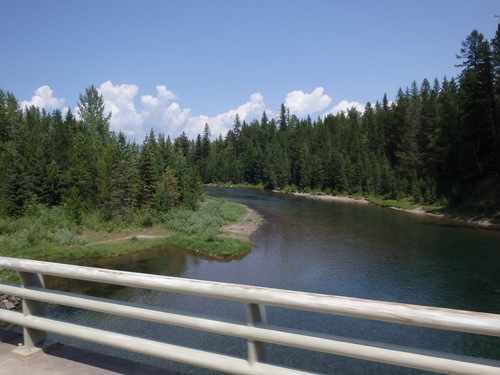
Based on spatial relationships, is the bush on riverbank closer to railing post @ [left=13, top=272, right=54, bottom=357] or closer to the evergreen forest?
the evergreen forest

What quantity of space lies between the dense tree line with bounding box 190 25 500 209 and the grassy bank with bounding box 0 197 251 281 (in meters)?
30.7

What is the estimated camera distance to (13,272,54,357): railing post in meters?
3.26

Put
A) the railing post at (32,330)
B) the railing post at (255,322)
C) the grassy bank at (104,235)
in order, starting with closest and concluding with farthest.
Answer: the railing post at (255,322)
the railing post at (32,330)
the grassy bank at (104,235)

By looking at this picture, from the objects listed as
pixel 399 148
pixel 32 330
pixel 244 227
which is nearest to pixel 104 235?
pixel 244 227

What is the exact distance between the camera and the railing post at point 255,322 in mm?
2434

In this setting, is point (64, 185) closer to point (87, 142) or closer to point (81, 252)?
point (87, 142)

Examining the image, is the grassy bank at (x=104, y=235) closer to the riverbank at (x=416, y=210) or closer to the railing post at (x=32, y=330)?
the railing post at (x=32, y=330)

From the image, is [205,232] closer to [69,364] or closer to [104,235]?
[104,235]

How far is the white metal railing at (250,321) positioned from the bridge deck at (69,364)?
0.69 feet

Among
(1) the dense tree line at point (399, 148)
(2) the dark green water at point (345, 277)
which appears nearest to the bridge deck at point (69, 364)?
(2) the dark green water at point (345, 277)

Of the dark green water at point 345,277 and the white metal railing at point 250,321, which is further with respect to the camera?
the dark green water at point 345,277

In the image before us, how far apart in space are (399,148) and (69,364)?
7667 centimetres

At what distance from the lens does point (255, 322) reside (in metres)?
2.46

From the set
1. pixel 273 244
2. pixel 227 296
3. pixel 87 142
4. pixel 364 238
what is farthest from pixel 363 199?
pixel 227 296
